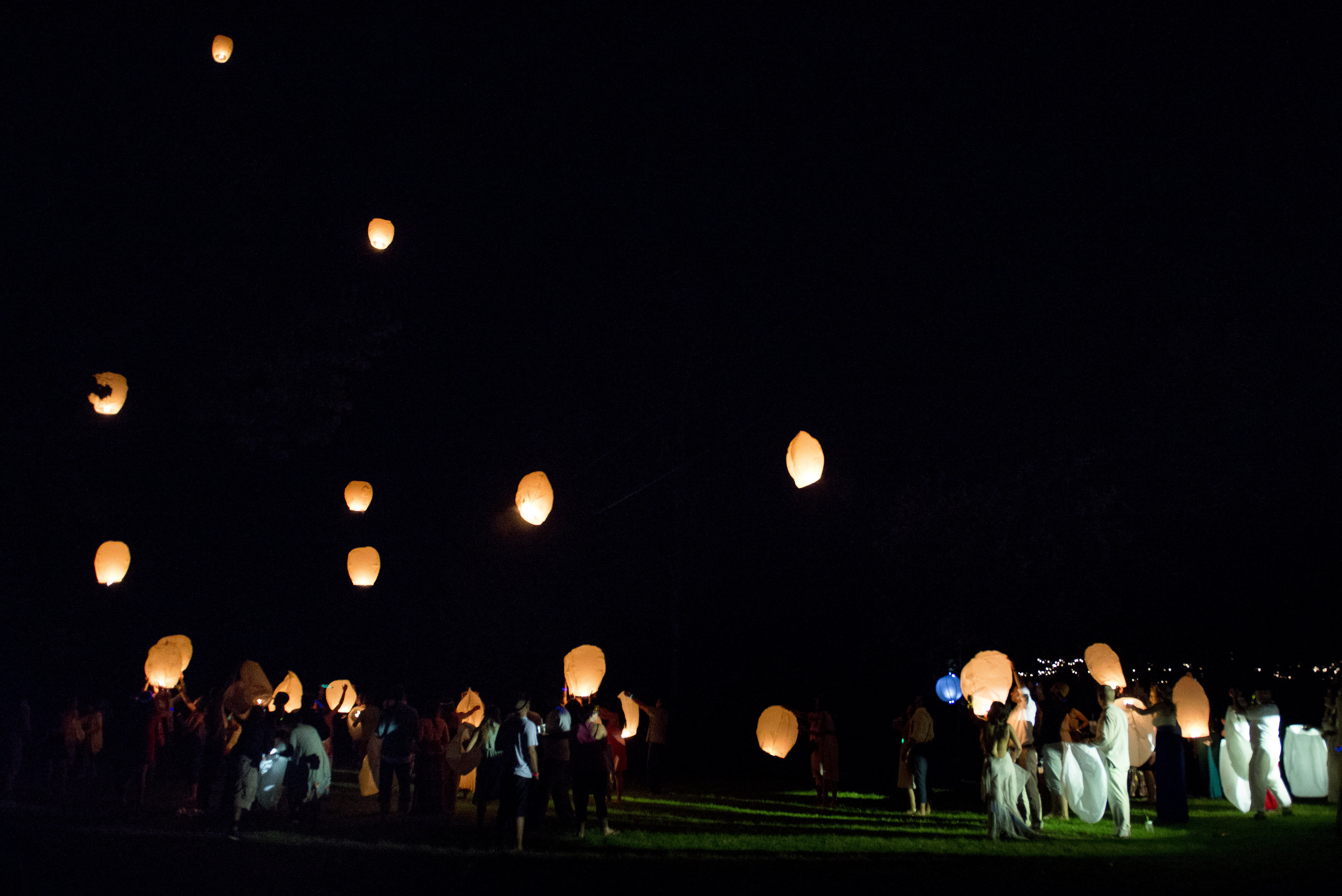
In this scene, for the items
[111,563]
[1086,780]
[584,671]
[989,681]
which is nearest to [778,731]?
[584,671]

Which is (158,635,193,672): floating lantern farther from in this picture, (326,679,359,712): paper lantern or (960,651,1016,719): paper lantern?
(960,651,1016,719): paper lantern

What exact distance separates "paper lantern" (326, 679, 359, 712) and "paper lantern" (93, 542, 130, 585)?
12.5ft

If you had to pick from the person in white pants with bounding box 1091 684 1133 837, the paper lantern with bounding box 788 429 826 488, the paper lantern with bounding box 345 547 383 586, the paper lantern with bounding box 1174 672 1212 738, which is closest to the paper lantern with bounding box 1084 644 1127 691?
the paper lantern with bounding box 1174 672 1212 738

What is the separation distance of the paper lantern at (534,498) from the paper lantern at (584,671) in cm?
188

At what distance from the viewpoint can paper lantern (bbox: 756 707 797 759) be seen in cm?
1381

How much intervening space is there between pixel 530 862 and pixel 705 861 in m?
1.62

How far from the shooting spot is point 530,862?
8961mm

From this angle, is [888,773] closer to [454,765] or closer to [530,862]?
[454,765]

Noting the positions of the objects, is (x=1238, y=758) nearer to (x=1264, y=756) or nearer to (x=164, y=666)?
(x=1264, y=756)

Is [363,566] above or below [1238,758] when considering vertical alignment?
above

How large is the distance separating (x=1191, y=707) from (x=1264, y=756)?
3.13 feet

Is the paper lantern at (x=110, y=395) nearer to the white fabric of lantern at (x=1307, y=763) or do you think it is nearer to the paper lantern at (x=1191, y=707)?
the paper lantern at (x=1191, y=707)

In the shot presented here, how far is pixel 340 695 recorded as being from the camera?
53.9 ft

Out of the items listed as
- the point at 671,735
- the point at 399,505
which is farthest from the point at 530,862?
the point at 399,505
